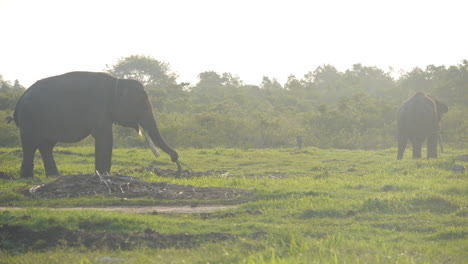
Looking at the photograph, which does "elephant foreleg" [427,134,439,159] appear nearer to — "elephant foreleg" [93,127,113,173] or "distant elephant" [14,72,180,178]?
"distant elephant" [14,72,180,178]

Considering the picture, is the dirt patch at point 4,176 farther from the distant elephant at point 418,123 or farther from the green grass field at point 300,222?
the distant elephant at point 418,123

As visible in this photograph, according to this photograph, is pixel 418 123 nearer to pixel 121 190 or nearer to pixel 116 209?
pixel 121 190

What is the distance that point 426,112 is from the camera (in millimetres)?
22438

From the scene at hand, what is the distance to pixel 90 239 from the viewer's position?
8.06 meters

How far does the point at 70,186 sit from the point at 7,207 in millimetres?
1608

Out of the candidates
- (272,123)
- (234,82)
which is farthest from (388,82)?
(272,123)

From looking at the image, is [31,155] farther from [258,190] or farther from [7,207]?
A: [258,190]

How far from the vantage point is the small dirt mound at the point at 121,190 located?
474 inches

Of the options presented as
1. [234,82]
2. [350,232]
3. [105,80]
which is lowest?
[350,232]

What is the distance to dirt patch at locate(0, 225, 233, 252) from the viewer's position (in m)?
7.84

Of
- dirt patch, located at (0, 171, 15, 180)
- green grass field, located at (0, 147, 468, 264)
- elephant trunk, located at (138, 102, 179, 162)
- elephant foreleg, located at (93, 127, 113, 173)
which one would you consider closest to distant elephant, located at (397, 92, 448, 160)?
green grass field, located at (0, 147, 468, 264)

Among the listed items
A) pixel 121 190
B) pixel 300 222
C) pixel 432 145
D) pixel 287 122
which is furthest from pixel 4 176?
pixel 287 122

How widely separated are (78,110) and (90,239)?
7137 mm

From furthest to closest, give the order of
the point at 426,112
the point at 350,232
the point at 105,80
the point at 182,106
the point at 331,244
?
the point at 182,106 → the point at 426,112 → the point at 105,80 → the point at 350,232 → the point at 331,244
